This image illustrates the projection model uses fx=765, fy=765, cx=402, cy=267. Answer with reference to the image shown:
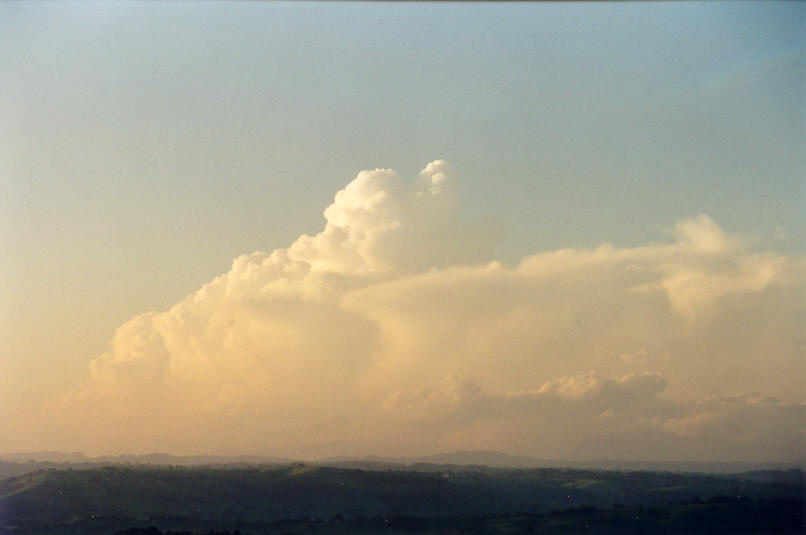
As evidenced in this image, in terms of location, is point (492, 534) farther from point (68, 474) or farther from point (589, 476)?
point (68, 474)

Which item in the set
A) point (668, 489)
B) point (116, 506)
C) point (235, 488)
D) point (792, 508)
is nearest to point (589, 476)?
point (668, 489)

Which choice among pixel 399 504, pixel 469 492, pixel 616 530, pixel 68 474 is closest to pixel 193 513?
pixel 68 474

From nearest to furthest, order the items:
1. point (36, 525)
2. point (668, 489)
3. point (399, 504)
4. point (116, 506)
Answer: point (36, 525), point (116, 506), point (399, 504), point (668, 489)

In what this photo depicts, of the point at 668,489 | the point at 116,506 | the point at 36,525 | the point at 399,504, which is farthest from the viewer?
the point at 668,489

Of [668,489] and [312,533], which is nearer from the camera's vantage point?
[312,533]

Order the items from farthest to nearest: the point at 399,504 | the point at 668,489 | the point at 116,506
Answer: the point at 668,489 < the point at 399,504 < the point at 116,506

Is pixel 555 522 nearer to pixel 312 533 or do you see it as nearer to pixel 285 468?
pixel 312 533

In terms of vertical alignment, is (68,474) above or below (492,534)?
above
